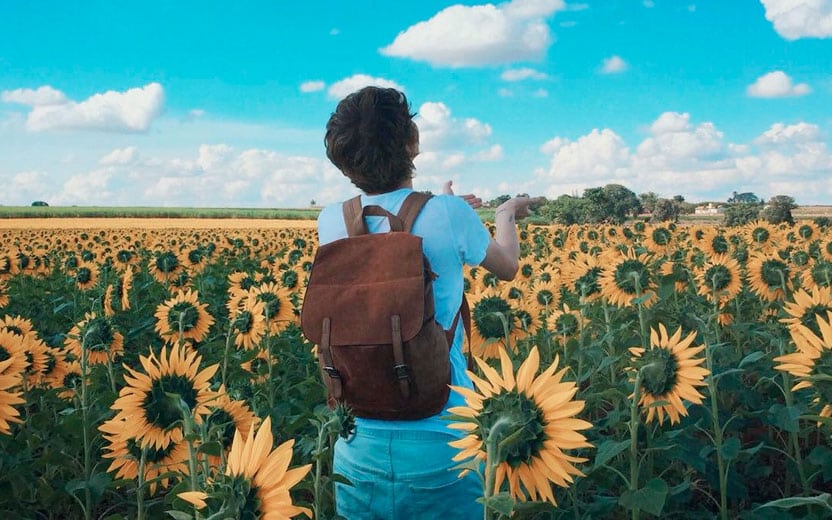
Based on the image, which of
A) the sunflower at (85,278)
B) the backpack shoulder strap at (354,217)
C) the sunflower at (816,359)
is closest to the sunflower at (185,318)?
the backpack shoulder strap at (354,217)

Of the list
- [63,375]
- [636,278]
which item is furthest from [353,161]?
[63,375]

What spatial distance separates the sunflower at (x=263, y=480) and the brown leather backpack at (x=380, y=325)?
889 mm

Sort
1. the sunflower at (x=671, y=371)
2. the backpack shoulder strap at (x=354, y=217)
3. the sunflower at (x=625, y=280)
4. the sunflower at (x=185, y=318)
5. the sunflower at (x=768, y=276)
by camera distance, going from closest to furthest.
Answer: the sunflower at (x=671, y=371) < the backpack shoulder strap at (x=354, y=217) < the sunflower at (x=625, y=280) < the sunflower at (x=185, y=318) < the sunflower at (x=768, y=276)

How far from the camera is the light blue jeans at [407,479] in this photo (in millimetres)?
2484

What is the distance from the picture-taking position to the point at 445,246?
257 centimetres

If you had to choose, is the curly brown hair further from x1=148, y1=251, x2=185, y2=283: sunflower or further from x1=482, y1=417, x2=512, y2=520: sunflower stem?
x1=148, y1=251, x2=185, y2=283: sunflower

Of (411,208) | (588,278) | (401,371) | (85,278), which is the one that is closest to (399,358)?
(401,371)

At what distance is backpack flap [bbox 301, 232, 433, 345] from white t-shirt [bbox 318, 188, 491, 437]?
0.15 meters

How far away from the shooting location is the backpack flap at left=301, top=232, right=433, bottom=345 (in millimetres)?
2373

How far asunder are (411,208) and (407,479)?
0.93 m

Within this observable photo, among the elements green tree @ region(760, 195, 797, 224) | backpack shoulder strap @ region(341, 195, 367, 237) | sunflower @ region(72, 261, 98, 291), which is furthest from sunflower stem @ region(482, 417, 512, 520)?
green tree @ region(760, 195, 797, 224)

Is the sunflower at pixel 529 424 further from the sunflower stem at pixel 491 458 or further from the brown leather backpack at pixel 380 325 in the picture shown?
the brown leather backpack at pixel 380 325

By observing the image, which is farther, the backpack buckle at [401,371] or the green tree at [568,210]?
the green tree at [568,210]

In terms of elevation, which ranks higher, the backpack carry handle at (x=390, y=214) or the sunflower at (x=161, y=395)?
the backpack carry handle at (x=390, y=214)
